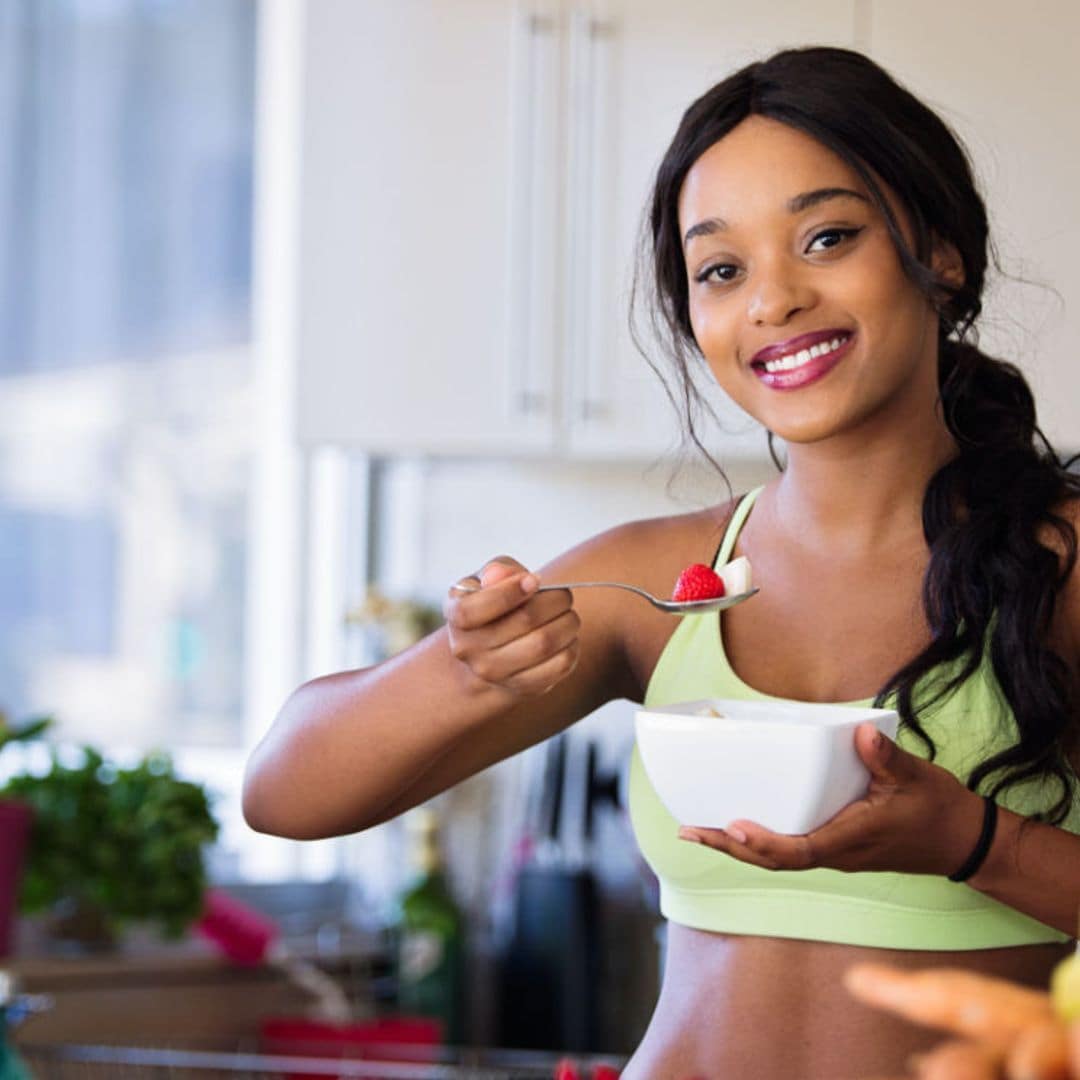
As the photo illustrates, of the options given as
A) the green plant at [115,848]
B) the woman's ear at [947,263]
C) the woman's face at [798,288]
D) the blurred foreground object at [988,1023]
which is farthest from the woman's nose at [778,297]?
the green plant at [115,848]

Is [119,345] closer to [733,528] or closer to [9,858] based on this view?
[9,858]

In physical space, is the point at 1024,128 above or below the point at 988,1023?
above

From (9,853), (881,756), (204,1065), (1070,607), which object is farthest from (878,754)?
(9,853)

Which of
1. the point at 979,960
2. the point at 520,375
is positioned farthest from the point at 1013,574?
the point at 520,375

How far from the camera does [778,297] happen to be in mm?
1190

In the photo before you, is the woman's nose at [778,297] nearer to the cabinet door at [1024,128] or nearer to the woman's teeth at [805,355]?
the woman's teeth at [805,355]

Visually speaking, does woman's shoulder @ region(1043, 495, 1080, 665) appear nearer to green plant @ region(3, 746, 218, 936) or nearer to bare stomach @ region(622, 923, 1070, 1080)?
bare stomach @ region(622, 923, 1070, 1080)

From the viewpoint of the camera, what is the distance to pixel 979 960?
117 cm

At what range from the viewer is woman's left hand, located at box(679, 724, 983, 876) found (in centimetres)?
99

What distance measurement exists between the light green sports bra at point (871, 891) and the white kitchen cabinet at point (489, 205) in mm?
1160

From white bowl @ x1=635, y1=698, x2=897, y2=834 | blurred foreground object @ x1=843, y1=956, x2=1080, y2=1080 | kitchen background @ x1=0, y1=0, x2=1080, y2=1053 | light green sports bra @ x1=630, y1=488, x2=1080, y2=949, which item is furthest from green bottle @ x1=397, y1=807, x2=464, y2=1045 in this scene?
blurred foreground object @ x1=843, y1=956, x2=1080, y2=1080

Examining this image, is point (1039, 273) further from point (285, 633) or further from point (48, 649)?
point (48, 649)

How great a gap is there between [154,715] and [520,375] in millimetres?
969

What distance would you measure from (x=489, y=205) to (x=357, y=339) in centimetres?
26
